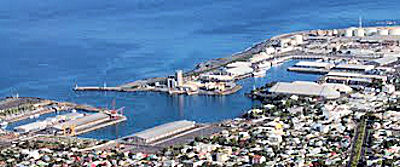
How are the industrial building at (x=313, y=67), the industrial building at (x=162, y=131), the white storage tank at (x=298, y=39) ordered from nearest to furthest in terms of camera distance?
1. the industrial building at (x=162, y=131)
2. the industrial building at (x=313, y=67)
3. the white storage tank at (x=298, y=39)

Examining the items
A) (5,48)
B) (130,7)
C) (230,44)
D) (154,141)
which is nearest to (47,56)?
(5,48)

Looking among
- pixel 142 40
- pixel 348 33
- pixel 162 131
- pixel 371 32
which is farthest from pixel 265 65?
pixel 162 131

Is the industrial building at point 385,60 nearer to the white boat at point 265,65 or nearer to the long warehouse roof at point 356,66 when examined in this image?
the long warehouse roof at point 356,66

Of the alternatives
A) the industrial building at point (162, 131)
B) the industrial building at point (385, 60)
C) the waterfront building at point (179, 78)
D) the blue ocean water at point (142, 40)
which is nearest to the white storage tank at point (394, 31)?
the blue ocean water at point (142, 40)

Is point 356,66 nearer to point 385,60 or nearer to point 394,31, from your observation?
point 385,60

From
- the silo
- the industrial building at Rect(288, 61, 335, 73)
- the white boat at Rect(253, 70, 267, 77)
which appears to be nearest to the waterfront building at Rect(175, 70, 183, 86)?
the white boat at Rect(253, 70, 267, 77)

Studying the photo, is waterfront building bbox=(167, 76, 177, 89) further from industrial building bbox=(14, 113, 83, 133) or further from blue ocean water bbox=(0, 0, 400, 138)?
industrial building bbox=(14, 113, 83, 133)
